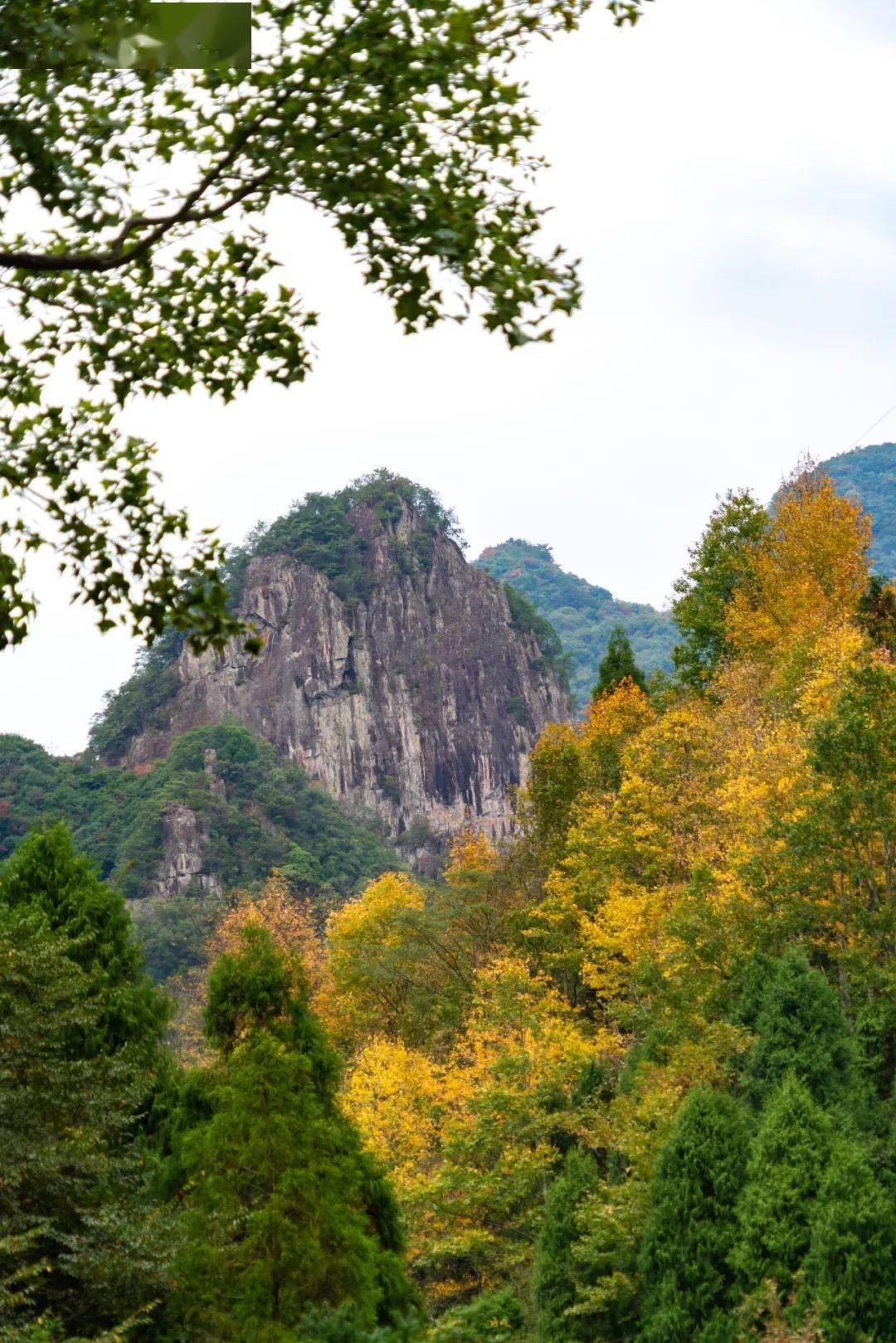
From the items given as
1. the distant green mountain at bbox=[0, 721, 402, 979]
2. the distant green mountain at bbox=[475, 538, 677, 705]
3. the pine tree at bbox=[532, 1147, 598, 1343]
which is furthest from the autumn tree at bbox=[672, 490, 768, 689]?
the distant green mountain at bbox=[475, 538, 677, 705]

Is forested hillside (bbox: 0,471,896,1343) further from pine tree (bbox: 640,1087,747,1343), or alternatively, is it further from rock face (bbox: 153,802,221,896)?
rock face (bbox: 153,802,221,896)

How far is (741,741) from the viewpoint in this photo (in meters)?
29.0

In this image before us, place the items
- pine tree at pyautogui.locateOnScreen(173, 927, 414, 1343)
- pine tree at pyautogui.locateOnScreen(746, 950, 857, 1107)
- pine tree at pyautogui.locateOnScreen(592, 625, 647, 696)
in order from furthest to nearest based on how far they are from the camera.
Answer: pine tree at pyautogui.locateOnScreen(592, 625, 647, 696), pine tree at pyautogui.locateOnScreen(746, 950, 857, 1107), pine tree at pyautogui.locateOnScreen(173, 927, 414, 1343)

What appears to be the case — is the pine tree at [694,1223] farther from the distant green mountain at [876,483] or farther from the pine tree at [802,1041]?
the distant green mountain at [876,483]

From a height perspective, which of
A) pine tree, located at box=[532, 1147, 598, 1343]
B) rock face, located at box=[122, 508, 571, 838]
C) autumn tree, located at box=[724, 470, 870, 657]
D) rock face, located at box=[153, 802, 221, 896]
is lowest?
pine tree, located at box=[532, 1147, 598, 1343]

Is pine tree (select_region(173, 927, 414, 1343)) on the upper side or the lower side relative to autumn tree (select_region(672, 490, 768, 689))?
lower

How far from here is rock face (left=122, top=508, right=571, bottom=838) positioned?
11588cm

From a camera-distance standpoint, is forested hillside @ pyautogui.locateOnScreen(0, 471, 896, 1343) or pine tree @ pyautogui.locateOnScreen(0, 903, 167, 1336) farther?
forested hillside @ pyautogui.locateOnScreen(0, 471, 896, 1343)

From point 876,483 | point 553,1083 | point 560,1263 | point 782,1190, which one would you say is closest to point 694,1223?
point 782,1190

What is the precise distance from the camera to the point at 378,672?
12325cm

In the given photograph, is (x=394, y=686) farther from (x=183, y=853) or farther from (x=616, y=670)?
(x=616, y=670)

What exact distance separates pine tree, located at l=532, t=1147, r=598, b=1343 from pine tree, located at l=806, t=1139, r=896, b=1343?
15.9 ft

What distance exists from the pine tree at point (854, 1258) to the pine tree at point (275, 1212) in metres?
3.77

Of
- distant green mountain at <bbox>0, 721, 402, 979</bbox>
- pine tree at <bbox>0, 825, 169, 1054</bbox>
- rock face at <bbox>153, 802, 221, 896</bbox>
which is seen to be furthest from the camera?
rock face at <bbox>153, 802, 221, 896</bbox>
